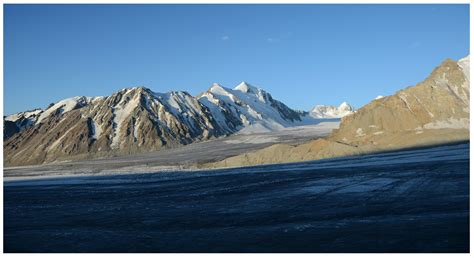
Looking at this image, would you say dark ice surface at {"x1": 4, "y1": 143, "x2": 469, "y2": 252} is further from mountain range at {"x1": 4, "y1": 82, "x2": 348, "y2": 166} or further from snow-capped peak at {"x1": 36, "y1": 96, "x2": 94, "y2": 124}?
snow-capped peak at {"x1": 36, "y1": 96, "x2": 94, "y2": 124}

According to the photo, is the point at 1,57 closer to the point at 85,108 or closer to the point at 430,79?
the point at 430,79

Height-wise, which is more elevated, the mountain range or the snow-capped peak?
the snow-capped peak

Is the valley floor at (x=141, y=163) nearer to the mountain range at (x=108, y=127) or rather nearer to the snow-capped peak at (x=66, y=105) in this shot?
the mountain range at (x=108, y=127)

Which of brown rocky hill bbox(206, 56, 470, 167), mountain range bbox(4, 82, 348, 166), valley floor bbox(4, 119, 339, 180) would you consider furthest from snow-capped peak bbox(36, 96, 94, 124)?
brown rocky hill bbox(206, 56, 470, 167)

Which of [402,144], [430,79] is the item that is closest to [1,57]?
[402,144]

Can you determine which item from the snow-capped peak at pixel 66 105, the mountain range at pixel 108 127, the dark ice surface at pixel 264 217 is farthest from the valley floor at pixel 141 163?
the snow-capped peak at pixel 66 105

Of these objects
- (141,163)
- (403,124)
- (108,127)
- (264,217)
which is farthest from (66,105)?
(264,217)
